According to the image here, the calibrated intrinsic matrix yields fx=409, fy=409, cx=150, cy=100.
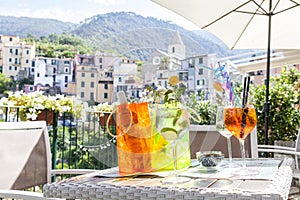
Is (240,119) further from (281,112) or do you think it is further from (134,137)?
(281,112)

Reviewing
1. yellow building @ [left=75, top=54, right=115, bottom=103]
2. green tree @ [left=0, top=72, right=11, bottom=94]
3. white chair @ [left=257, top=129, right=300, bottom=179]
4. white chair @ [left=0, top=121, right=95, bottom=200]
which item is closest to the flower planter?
white chair @ [left=0, top=121, right=95, bottom=200]

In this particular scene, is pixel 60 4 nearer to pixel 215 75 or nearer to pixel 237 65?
pixel 237 65

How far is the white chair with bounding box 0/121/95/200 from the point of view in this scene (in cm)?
149

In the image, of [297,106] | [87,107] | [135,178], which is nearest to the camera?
[135,178]

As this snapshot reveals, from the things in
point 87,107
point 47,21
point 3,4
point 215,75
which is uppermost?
point 3,4

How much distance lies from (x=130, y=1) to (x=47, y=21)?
13.9 feet

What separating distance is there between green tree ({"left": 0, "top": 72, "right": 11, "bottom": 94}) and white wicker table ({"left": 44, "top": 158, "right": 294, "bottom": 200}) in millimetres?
10118

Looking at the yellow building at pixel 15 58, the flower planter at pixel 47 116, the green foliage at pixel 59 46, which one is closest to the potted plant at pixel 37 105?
the flower planter at pixel 47 116

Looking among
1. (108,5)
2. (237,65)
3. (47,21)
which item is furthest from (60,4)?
(237,65)

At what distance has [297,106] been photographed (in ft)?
14.0

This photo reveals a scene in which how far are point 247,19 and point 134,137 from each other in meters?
1.89

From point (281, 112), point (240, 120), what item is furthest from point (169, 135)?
point (281, 112)

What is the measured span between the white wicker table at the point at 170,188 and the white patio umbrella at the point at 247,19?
1447mm

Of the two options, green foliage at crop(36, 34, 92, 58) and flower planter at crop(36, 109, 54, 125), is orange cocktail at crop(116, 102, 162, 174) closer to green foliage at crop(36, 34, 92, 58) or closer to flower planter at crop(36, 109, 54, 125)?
flower planter at crop(36, 109, 54, 125)
